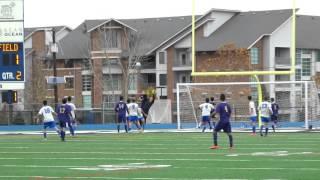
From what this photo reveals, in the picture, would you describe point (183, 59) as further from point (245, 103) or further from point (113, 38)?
point (245, 103)

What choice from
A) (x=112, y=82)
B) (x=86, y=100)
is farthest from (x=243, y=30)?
(x=86, y=100)

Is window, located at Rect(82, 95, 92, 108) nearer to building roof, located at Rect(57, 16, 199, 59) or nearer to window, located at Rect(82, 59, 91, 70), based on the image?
window, located at Rect(82, 59, 91, 70)

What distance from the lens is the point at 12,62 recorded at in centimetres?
3475

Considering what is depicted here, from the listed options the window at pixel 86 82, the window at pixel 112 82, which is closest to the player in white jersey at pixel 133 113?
the window at pixel 112 82

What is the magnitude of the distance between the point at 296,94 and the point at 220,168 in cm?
2831

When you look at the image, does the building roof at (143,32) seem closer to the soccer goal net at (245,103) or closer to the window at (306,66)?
the window at (306,66)

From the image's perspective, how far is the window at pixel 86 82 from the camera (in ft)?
266

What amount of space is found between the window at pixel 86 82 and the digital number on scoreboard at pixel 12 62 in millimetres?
45940

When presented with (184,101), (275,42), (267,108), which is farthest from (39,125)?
(275,42)

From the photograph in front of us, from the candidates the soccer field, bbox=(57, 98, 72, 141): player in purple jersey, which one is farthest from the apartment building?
the soccer field

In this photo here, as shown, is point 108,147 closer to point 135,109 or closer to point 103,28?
point 135,109

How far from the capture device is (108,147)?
993 inches

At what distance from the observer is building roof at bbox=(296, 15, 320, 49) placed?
244 feet

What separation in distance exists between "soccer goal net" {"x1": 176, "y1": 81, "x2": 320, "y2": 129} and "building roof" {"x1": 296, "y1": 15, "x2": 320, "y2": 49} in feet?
89.6
